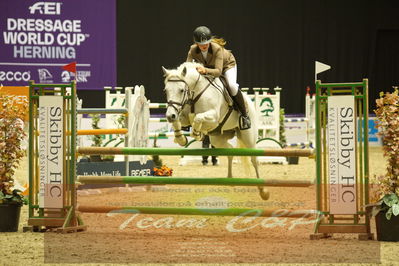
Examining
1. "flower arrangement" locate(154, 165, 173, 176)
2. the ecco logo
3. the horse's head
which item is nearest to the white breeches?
the horse's head

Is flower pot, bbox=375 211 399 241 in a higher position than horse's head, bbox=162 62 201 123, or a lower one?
lower

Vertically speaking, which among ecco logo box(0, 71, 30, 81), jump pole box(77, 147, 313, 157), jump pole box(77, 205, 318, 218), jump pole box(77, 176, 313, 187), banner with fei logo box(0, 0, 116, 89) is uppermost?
banner with fei logo box(0, 0, 116, 89)

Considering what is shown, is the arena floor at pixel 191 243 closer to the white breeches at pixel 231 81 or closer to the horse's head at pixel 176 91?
the horse's head at pixel 176 91

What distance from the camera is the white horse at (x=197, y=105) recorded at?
4.93m

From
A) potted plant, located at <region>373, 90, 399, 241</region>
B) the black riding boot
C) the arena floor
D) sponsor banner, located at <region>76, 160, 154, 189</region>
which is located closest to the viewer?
the arena floor

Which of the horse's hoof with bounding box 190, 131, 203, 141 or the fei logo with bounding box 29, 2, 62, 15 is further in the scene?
the fei logo with bounding box 29, 2, 62, 15

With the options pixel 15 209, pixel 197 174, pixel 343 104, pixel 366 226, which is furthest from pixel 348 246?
pixel 197 174

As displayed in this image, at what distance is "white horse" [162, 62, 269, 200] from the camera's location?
16.2ft

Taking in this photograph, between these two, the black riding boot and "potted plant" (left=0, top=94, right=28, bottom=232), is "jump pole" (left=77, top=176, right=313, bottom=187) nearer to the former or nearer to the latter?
"potted plant" (left=0, top=94, right=28, bottom=232)

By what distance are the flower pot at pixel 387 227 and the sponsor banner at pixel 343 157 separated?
218mm

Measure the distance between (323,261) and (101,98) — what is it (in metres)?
11.4

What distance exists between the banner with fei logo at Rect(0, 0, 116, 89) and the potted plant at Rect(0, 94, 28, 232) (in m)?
7.90

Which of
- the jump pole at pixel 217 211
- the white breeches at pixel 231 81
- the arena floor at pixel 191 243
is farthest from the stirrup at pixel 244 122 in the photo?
the jump pole at pixel 217 211

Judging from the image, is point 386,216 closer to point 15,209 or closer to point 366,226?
point 366,226
